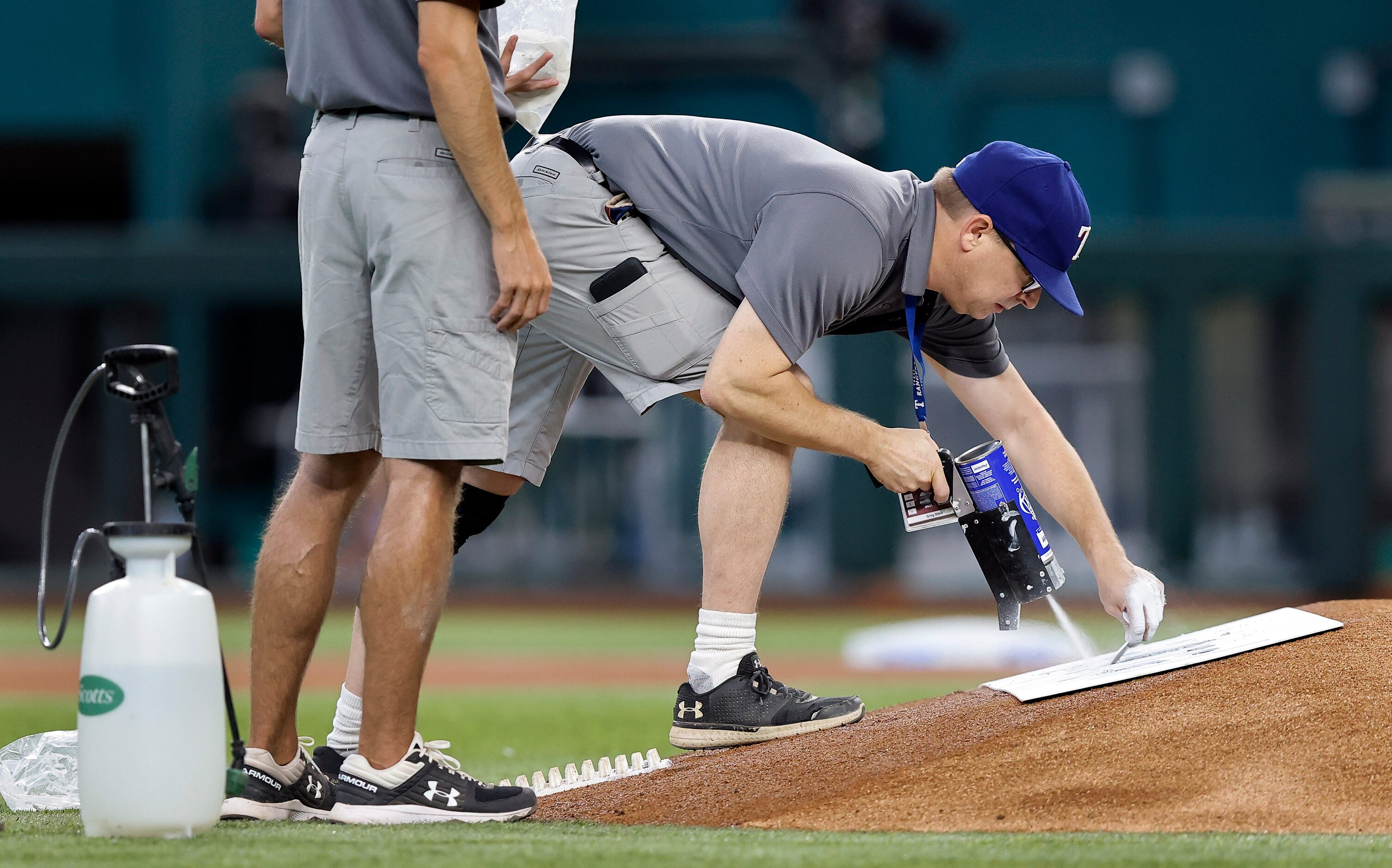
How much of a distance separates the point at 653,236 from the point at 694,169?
0.18 metres

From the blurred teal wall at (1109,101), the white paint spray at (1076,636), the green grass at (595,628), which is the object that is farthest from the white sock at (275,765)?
the blurred teal wall at (1109,101)

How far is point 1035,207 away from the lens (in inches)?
125

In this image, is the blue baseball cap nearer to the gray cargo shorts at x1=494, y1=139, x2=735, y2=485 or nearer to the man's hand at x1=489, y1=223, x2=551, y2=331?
the gray cargo shorts at x1=494, y1=139, x2=735, y2=485

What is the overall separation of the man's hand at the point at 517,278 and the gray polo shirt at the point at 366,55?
27cm

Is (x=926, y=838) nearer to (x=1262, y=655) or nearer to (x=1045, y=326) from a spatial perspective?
(x=1262, y=655)

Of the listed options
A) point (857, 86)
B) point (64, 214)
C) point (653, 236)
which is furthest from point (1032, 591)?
point (64, 214)

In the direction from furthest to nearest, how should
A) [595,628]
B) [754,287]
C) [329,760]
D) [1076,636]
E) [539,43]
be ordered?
[595,628] < [1076,636] < [539,43] < [329,760] < [754,287]

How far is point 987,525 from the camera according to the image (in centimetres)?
333

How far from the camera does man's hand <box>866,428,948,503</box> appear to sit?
3213mm

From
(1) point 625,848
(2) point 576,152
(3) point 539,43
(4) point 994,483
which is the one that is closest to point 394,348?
(2) point 576,152

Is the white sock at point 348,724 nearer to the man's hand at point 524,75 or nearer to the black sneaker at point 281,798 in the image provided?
the black sneaker at point 281,798

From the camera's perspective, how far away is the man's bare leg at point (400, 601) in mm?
2748

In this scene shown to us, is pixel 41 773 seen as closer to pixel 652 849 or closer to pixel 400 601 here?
pixel 400 601

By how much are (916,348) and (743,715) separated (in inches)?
35.9
